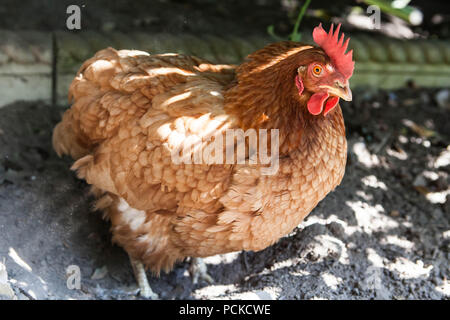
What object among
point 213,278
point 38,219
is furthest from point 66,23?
point 213,278

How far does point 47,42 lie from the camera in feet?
12.2

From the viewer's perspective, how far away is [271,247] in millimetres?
3223

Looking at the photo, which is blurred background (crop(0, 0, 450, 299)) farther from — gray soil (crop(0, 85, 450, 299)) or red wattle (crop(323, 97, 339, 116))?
red wattle (crop(323, 97, 339, 116))

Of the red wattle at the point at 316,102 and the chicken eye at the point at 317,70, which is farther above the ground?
the chicken eye at the point at 317,70

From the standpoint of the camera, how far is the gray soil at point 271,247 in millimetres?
2875

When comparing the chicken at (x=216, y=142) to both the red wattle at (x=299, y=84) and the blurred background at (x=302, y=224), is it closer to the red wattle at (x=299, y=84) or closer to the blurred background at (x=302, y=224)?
the red wattle at (x=299, y=84)

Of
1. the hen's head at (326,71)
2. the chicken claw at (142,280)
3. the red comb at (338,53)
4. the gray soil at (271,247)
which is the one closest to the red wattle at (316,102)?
the hen's head at (326,71)

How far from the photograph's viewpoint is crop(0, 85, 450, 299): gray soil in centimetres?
288

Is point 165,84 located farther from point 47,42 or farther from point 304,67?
point 47,42

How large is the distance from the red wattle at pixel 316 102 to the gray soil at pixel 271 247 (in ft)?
3.36

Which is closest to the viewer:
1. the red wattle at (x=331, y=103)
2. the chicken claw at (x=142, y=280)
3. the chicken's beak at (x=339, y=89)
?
the chicken's beak at (x=339, y=89)

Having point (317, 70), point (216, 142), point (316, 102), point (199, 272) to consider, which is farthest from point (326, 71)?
point (199, 272)

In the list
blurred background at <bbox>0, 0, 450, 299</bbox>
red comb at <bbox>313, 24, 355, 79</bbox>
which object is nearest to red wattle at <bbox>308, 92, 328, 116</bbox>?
red comb at <bbox>313, 24, 355, 79</bbox>

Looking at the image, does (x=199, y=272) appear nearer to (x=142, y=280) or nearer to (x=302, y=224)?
(x=142, y=280)
